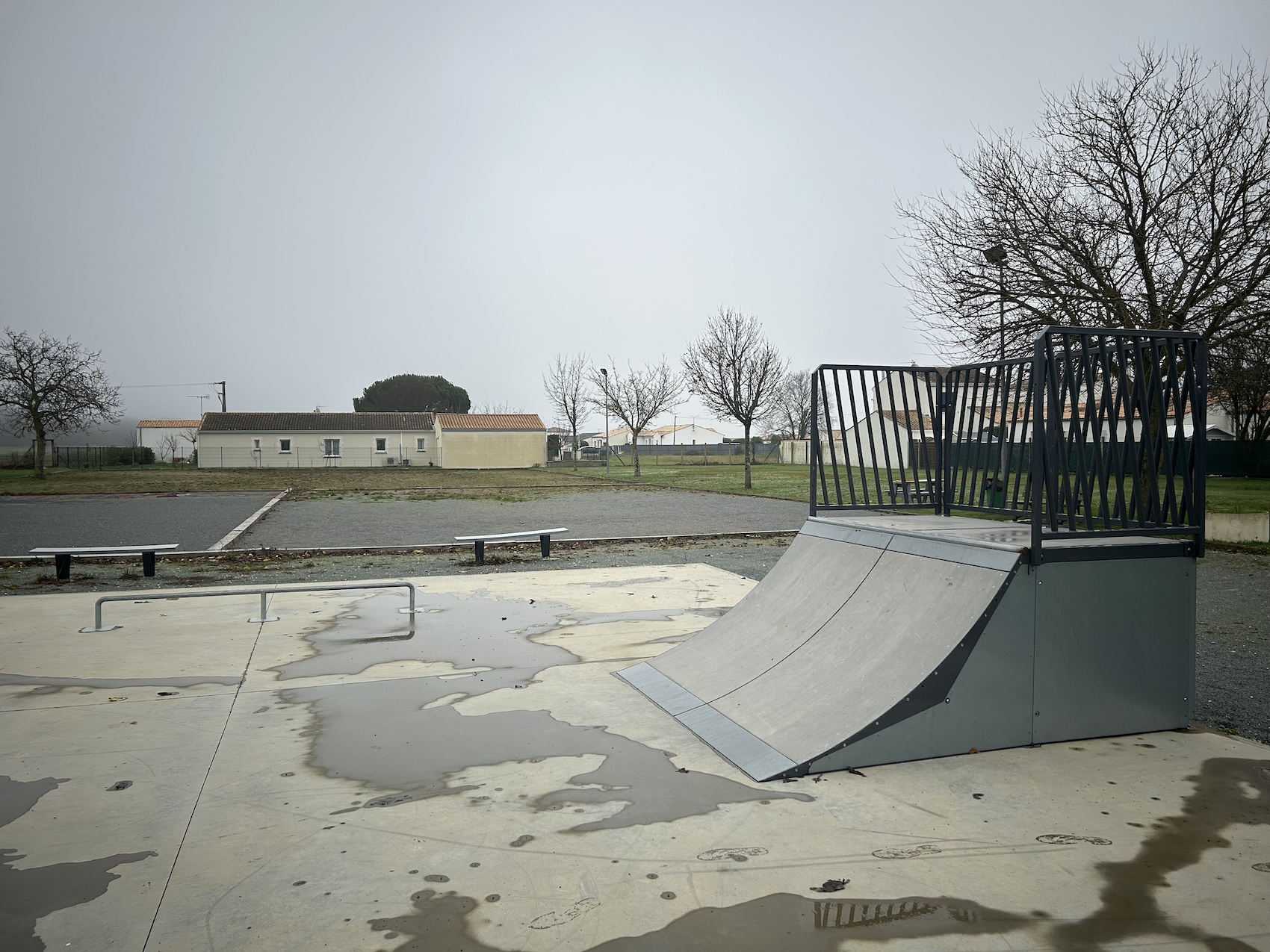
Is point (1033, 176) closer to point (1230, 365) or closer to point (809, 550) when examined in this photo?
point (1230, 365)

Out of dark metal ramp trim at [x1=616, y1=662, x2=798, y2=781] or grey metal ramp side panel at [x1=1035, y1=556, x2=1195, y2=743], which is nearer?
dark metal ramp trim at [x1=616, y1=662, x2=798, y2=781]

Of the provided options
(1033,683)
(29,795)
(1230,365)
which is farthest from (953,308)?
(29,795)

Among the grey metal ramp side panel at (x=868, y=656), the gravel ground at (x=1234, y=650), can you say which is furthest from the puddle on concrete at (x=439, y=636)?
the gravel ground at (x=1234, y=650)

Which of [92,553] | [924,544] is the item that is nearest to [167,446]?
[92,553]

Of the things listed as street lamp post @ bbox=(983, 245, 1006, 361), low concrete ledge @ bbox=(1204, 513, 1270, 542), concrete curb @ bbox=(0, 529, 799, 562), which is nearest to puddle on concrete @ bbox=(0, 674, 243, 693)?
concrete curb @ bbox=(0, 529, 799, 562)

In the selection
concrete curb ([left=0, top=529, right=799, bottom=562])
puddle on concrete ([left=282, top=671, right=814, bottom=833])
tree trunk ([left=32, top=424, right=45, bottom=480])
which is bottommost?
puddle on concrete ([left=282, top=671, right=814, bottom=833])

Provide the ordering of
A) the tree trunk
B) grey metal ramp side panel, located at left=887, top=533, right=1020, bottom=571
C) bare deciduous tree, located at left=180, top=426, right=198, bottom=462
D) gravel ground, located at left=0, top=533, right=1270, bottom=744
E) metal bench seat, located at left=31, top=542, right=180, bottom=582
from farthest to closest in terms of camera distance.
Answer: bare deciduous tree, located at left=180, top=426, right=198, bottom=462
the tree trunk
metal bench seat, located at left=31, top=542, right=180, bottom=582
gravel ground, located at left=0, top=533, right=1270, bottom=744
grey metal ramp side panel, located at left=887, top=533, right=1020, bottom=571

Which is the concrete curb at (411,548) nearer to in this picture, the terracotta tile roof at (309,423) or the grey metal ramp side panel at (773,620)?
the grey metal ramp side panel at (773,620)

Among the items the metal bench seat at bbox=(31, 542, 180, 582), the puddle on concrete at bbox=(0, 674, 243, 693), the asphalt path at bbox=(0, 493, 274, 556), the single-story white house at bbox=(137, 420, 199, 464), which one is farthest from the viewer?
the single-story white house at bbox=(137, 420, 199, 464)

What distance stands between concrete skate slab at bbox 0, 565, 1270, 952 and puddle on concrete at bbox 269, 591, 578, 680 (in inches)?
20.3

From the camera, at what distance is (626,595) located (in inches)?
332

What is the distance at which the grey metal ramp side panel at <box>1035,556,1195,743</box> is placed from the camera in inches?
158

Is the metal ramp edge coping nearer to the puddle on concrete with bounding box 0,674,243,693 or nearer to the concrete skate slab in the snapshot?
the concrete skate slab

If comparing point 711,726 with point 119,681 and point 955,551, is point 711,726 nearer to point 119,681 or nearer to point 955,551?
point 955,551
